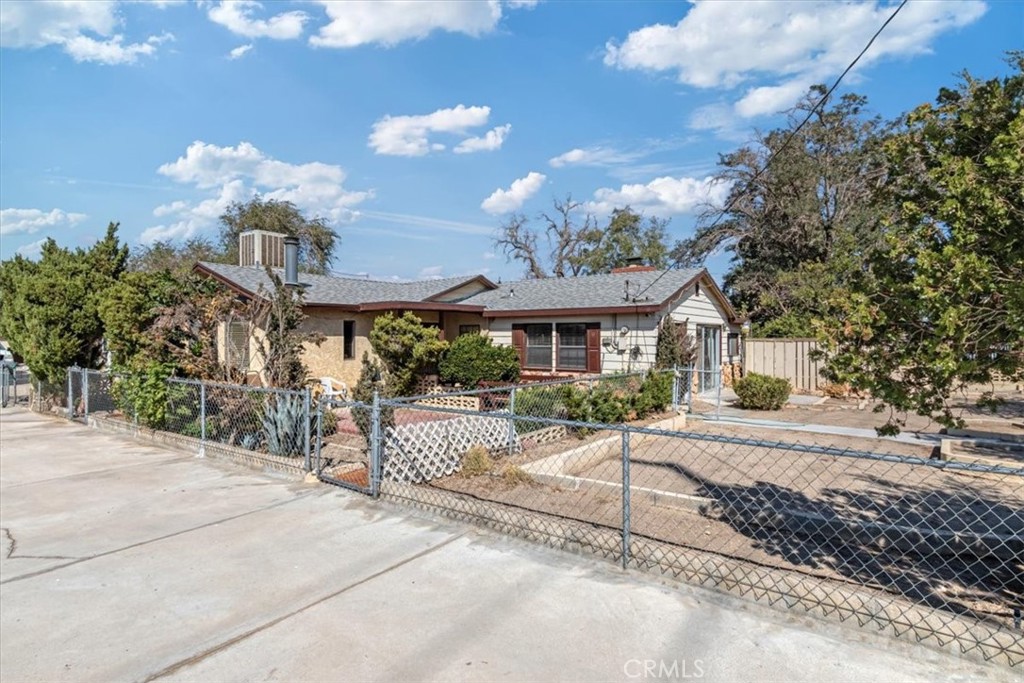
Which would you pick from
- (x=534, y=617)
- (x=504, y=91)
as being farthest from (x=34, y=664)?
(x=504, y=91)

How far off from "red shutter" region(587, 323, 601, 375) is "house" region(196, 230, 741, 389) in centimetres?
3

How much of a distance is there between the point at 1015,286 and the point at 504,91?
15.0 m

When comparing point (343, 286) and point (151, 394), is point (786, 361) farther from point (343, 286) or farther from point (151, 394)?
point (151, 394)

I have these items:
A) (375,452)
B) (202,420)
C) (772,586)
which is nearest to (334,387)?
(202,420)

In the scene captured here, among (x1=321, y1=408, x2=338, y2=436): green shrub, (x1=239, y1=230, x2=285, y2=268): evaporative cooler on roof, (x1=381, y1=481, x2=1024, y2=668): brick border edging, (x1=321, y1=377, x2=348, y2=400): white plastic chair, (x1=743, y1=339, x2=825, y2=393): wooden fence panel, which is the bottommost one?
(x1=381, y1=481, x2=1024, y2=668): brick border edging

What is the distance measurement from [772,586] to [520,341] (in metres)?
12.8

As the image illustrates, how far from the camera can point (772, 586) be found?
138 inches

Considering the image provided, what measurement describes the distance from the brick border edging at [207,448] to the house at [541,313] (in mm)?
3083

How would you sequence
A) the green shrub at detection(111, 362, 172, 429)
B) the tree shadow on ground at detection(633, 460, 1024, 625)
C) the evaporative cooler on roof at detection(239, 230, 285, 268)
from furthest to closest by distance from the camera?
the evaporative cooler on roof at detection(239, 230, 285, 268) → the green shrub at detection(111, 362, 172, 429) → the tree shadow on ground at detection(633, 460, 1024, 625)

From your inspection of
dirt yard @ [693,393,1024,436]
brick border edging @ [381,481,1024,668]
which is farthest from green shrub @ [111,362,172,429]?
dirt yard @ [693,393,1024,436]

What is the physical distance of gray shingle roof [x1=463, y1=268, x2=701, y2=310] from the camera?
1460 cm

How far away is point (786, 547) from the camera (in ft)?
14.9

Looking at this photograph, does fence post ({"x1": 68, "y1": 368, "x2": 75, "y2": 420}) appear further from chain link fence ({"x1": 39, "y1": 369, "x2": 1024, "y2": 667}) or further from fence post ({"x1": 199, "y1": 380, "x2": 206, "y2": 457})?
fence post ({"x1": 199, "y1": 380, "x2": 206, "y2": 457})

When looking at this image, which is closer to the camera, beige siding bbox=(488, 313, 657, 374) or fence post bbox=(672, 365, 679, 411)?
fence post bbox=(672, 365, 679, 411)
